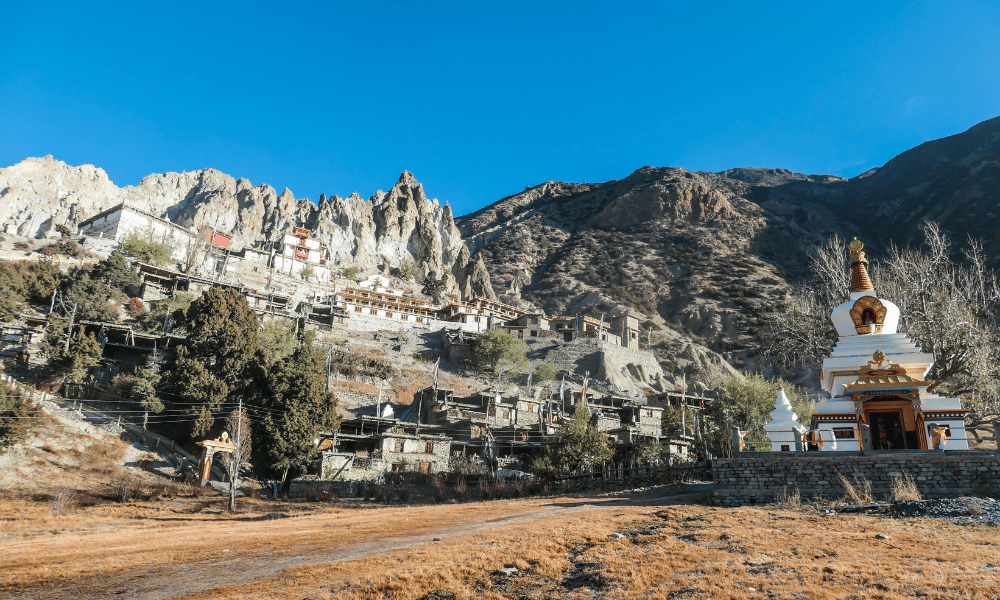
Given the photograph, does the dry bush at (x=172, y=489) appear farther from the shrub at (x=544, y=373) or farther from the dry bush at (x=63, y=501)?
the shrub at (x=544, y=373)

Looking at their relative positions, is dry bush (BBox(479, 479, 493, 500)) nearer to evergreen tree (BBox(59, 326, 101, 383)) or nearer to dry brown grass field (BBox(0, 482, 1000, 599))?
dry brown grass field (BBox(0, 482, 1000, 599))

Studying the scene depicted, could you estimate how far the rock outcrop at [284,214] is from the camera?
11331 cm

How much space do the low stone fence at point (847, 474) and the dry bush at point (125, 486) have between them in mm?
26077

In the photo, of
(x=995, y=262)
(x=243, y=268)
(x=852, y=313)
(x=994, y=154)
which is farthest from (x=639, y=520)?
(x=994, y=154)

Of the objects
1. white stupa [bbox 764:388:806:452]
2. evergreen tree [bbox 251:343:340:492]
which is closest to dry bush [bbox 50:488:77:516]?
evergreen tree [bbox 251:343:340:492]

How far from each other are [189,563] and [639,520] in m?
11.5

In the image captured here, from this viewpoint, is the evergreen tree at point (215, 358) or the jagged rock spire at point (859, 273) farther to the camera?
the evergreen tree at point (215, 358)

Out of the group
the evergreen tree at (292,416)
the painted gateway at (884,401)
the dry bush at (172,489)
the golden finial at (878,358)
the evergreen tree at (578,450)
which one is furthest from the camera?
the evergreen tree at (578,450)

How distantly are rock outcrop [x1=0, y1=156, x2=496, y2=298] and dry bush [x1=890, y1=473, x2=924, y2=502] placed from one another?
88.5 meters

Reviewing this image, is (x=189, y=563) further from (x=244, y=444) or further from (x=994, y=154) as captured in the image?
(x=994, y=154)

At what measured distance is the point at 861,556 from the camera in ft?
38.5

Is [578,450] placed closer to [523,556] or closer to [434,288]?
[523,556]

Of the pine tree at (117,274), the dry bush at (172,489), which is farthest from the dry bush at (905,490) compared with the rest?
the pine tree at (117,274)

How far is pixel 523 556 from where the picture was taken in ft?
41.0
